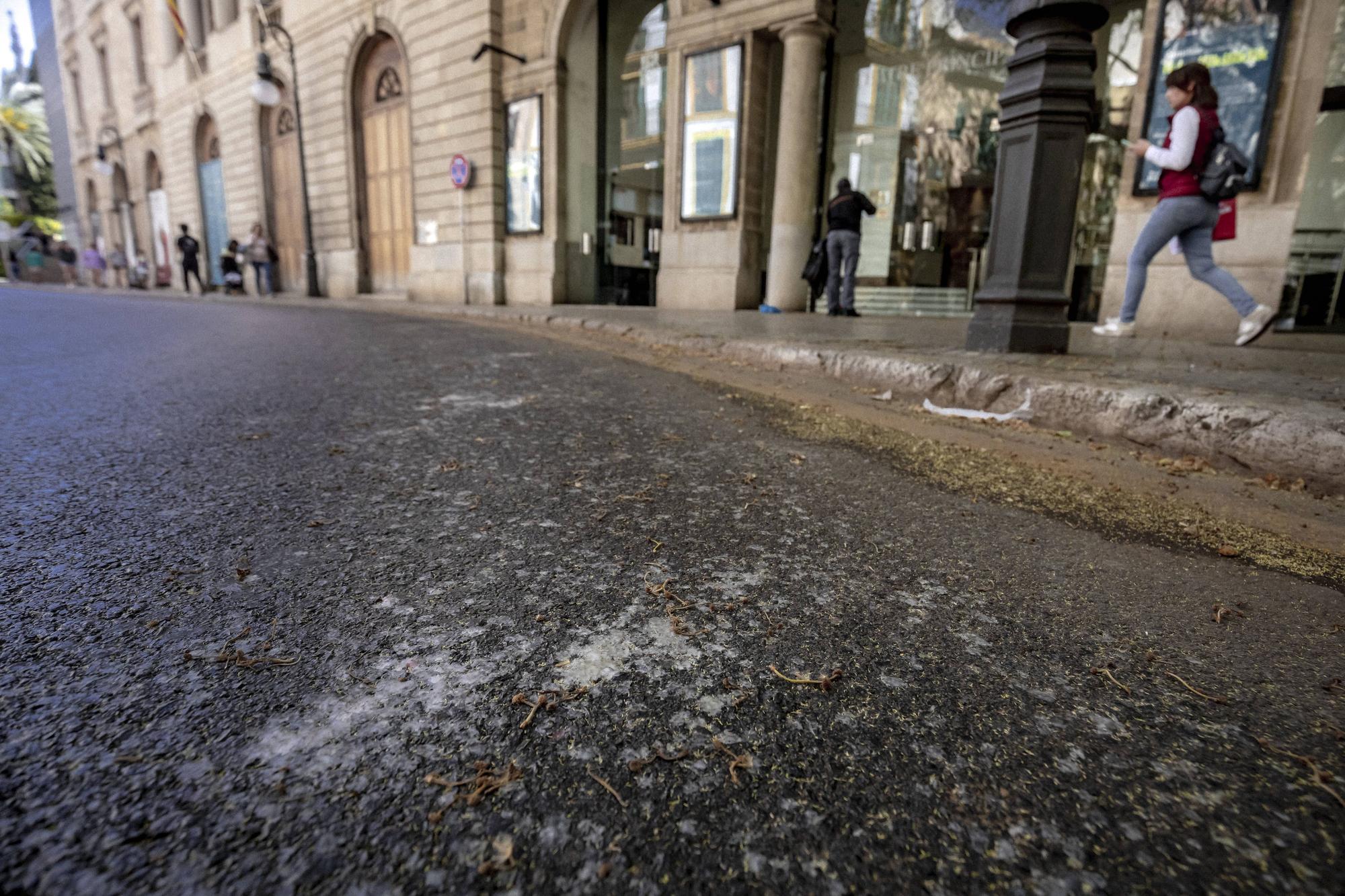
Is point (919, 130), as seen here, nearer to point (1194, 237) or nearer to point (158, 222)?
point (1194, 237)

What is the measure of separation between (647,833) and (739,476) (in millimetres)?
1382

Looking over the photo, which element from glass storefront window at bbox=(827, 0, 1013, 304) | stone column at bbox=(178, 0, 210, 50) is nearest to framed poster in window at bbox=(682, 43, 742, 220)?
glass storefront window at bbox=(827, 0, 1013, 304)

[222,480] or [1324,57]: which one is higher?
[1324,57]

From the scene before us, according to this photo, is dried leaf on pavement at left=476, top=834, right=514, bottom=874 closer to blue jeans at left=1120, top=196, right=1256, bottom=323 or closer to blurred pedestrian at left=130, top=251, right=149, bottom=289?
blue jeans at left=1120, top=196, right=1256, bottom=323

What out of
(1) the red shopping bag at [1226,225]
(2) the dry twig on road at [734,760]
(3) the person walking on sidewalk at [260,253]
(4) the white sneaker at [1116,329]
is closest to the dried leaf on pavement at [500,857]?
(2) the dry twig on road at [734,760]

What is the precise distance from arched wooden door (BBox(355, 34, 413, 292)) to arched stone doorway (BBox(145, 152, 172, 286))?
13.6 metres

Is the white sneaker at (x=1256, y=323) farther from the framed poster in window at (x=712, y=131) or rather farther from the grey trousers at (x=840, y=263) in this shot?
the framed poster in window at (x=712, y=131)

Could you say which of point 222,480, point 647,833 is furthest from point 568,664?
point 222,480

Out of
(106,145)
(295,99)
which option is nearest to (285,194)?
(295,99)

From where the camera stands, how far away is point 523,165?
12.8 meters

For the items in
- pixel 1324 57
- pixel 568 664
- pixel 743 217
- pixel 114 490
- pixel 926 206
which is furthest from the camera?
pixel 926 206

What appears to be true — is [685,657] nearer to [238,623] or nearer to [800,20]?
[238,623]

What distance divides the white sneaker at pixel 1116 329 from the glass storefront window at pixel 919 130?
7.25m

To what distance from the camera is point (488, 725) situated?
84 centimetres
